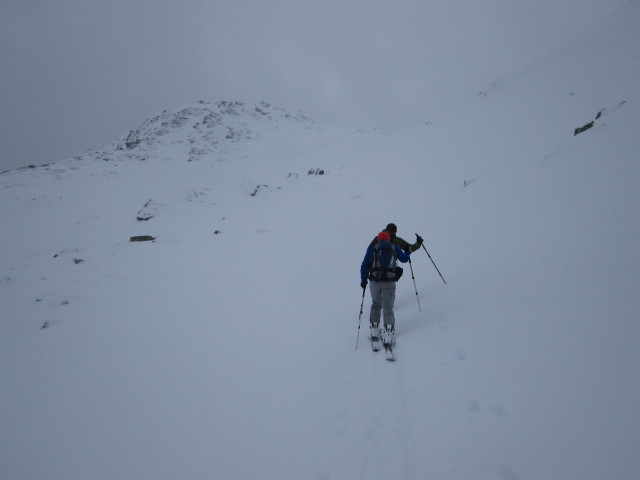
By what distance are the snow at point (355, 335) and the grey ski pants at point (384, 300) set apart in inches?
29.9

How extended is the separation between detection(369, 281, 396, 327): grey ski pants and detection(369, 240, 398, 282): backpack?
169mm

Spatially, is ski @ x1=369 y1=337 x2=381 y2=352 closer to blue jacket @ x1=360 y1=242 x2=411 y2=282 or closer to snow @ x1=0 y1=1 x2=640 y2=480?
snow @ x1=0 y1=1 x2=640 y2=480

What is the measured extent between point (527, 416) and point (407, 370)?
6.84 feet

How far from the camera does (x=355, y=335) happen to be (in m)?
7.89

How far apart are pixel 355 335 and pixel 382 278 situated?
207cm

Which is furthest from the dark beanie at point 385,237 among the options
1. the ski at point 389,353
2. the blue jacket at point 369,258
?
the ski at point 389,353

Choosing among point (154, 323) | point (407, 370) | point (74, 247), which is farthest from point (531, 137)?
point (74, 247)

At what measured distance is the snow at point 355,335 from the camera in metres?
3.98

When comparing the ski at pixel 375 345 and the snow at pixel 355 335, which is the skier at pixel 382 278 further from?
the snow at pixel 355 335

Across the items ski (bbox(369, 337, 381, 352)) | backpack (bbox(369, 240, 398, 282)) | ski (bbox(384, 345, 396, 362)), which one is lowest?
ski (bbox(384, 345, 396, 362))

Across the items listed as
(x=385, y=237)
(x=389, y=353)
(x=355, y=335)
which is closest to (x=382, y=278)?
(x=385, y=237)

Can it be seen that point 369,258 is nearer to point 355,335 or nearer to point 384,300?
point 384,300

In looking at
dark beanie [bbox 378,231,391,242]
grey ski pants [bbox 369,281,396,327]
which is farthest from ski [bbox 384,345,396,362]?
dark beanie [bbox 378,231,391,242]

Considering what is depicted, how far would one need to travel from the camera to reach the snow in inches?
157
